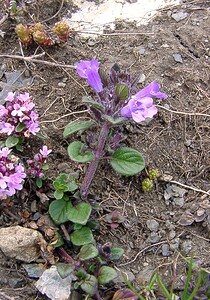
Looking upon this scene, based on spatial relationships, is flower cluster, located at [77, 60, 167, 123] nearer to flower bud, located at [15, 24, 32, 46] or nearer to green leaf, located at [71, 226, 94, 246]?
green leaf, located at [71, 226, 94, 246]

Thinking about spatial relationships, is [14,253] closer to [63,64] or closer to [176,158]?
[176,158]

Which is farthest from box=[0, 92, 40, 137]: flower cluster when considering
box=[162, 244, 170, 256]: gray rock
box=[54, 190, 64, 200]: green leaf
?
box=[162, 244, 170, 256]: gray rock

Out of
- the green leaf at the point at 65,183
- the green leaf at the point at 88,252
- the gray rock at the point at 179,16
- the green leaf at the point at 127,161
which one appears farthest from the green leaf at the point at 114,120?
the gray rock at the point at 179,16

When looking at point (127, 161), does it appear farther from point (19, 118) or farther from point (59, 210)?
point (19, 118)

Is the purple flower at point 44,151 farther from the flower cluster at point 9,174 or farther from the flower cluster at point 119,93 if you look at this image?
the flower cluster at point 119,93

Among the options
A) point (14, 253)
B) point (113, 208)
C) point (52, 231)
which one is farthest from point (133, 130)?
point (14, 253)
